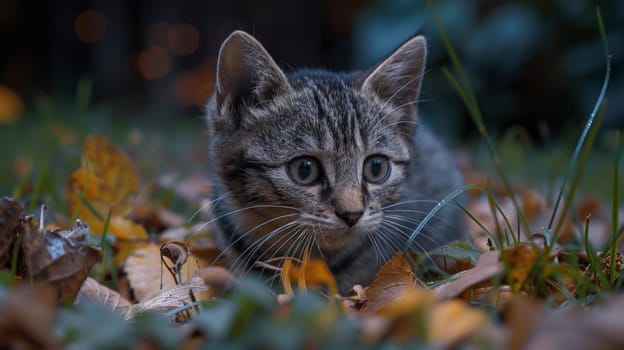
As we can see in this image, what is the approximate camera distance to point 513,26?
5.59 metres

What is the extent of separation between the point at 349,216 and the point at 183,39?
7.05 meters

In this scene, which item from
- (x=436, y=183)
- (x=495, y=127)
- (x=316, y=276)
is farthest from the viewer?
(x=495, y=127)

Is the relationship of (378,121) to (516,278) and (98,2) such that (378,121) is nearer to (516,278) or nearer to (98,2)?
(516,278)

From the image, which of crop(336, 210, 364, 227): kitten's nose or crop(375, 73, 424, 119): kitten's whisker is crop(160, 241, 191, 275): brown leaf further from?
crop(375, 73, 424, 119): kitten's whisker

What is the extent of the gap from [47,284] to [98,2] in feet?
24.4

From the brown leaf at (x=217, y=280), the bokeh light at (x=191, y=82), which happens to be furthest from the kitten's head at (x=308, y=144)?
the bokeh light at (x=191, y=82)

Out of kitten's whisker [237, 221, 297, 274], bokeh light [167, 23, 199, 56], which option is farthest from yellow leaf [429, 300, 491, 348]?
bokeh light [167, 23, 199, 56]

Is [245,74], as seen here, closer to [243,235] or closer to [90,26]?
[243,235]

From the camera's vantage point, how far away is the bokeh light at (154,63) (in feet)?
27.3

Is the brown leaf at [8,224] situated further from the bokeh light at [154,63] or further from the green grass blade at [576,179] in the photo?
the bokeh light at [154,63]

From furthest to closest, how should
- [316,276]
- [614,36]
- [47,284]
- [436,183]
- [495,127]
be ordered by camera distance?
1. [495,127]
2. [614,36]
3. [436,183]
4. [47,284]
5. [316,276]

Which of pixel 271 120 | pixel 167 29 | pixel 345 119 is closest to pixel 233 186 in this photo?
pixel 271 120

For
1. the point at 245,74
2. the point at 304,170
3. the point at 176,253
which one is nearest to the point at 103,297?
the point at 176,253

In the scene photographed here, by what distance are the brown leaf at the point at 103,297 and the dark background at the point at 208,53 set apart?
14.6 ft
